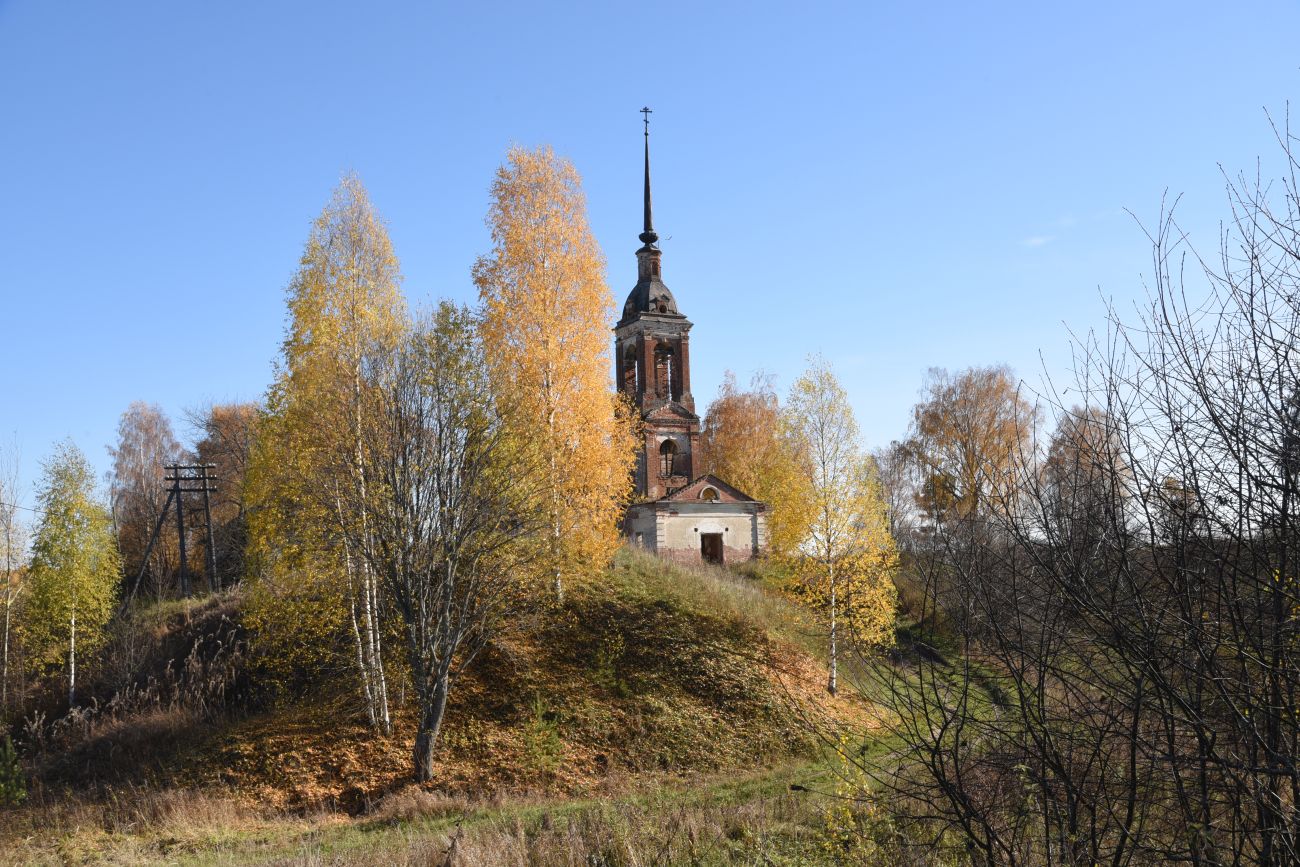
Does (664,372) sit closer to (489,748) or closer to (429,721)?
(489,748)

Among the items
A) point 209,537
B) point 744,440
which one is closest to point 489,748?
point 209,537

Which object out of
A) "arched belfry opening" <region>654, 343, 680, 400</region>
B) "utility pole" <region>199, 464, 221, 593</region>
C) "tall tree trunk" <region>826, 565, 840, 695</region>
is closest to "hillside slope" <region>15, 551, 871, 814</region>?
"tall tree trunk" <region>826, 565, 840, 695</region>

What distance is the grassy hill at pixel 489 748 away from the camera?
11.8 meters

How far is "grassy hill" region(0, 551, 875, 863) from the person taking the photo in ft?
38.7

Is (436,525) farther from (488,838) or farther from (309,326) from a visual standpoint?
(488,838)

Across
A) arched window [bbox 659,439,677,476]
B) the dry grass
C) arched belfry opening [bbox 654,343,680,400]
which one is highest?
arched belfry opening [bbox 654,343,680,400]

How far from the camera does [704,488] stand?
33.7 metres

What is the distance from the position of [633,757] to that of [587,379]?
28.6 feet

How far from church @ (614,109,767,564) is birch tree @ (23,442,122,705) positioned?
16937 millimetres

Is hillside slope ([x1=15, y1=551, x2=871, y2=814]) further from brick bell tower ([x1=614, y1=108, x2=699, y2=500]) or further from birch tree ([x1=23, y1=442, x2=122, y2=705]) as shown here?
brick bell tower ([x1=614, y1=108, x2=699, y2=500])

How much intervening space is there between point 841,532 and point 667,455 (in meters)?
15.2

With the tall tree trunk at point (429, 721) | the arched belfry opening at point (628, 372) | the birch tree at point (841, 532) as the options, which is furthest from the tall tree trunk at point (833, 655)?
the arched belfry opening at point (628, 372)

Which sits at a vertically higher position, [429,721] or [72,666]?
[72,666]

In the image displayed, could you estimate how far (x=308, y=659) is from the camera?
723 inches
